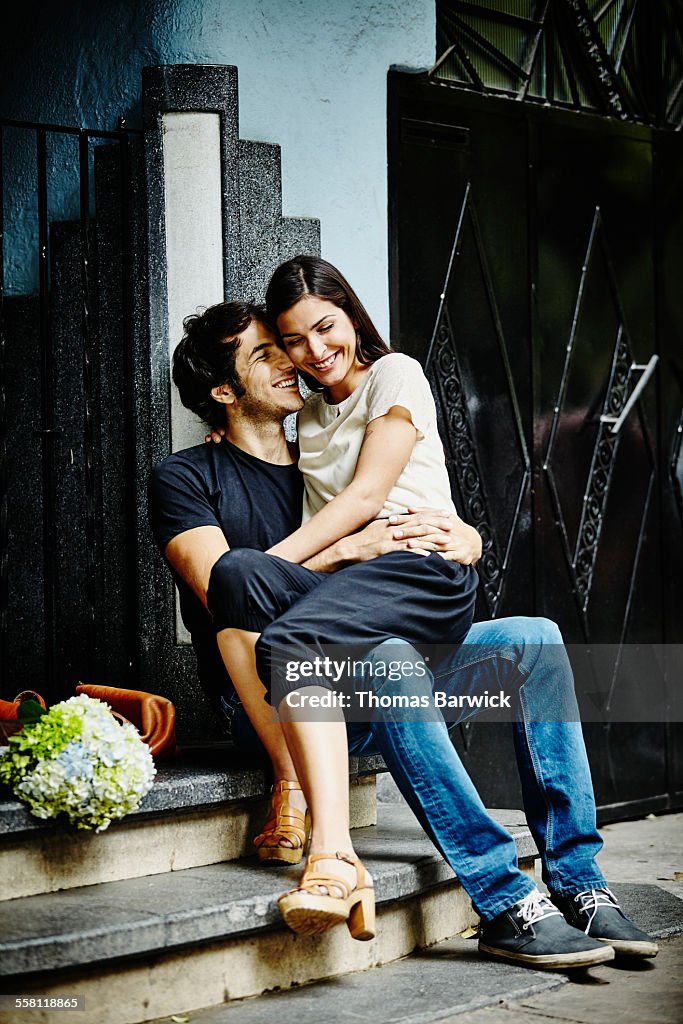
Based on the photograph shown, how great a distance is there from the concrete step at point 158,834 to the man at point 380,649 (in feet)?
0.58

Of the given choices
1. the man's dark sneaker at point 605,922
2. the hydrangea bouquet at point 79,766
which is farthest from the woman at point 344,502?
the man's dark sneaker at point 605,922

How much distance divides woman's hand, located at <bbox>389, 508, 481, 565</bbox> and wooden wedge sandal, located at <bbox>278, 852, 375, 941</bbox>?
0.90m

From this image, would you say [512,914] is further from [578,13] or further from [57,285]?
[578,13]

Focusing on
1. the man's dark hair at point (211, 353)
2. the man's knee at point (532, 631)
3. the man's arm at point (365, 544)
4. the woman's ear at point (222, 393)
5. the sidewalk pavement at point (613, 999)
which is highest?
the man's dark hair at point (211, 353)

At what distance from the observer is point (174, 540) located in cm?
362

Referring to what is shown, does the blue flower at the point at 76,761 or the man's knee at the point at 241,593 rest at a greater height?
the man's knee at the point at 241,593

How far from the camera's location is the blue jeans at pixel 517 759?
10.3 feet

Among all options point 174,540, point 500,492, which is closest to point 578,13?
point 500,492

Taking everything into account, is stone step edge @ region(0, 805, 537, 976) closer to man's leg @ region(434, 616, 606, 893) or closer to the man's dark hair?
man's leg @ region(434, 616, 606, 893)

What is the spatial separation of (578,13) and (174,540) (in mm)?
3330

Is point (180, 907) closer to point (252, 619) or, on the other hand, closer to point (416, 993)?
point (416, 993)

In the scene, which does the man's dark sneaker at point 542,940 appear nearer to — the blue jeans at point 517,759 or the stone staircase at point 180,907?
the blue jeans at point 517,759

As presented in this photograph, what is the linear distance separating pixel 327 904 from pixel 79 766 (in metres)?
0.64

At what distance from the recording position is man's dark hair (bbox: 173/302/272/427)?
12.7ft
